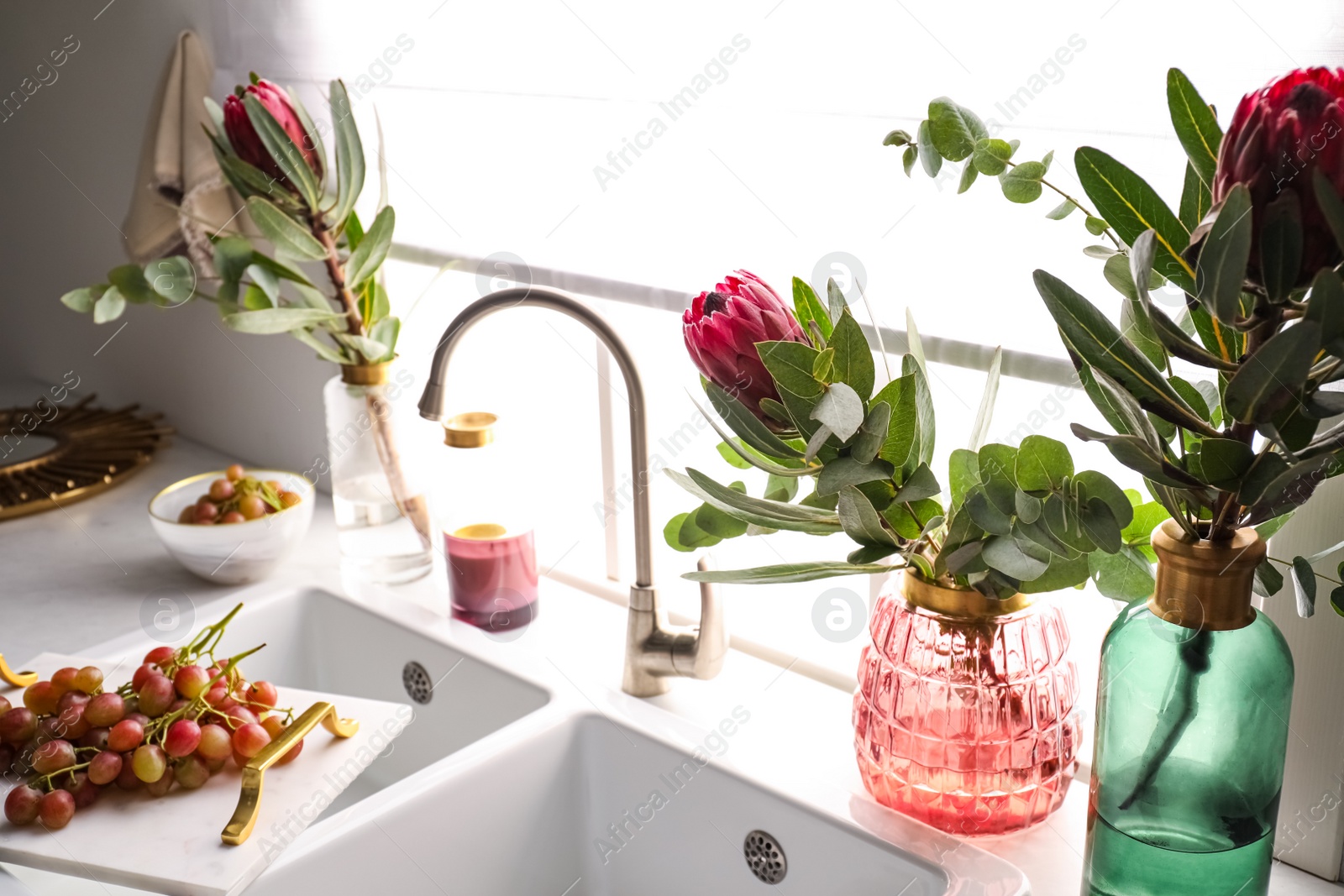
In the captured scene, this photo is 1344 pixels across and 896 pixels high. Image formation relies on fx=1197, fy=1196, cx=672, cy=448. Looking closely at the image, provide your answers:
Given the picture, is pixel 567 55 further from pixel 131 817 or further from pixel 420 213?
pixel 131 817

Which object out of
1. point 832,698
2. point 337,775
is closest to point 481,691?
point 337,775

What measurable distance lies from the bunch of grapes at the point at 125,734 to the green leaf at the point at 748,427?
18.9 inches

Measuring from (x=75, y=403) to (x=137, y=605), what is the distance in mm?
845

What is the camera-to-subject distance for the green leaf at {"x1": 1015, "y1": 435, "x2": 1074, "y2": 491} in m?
0.63

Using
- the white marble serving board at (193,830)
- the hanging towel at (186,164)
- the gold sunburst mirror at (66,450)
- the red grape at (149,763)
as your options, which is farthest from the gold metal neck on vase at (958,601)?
the gold sunburst mirror at (66,450)

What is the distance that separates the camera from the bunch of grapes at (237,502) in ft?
4.21

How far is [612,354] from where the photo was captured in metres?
1.01

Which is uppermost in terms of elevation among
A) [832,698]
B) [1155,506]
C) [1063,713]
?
[1155,506]

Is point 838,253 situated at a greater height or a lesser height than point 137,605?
greater

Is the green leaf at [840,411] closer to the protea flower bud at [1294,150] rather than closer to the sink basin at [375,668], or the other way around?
the protea flower bud at [1294,150]

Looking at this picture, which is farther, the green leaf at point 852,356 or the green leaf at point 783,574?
the green leaf at point 783,574

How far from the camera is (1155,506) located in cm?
72

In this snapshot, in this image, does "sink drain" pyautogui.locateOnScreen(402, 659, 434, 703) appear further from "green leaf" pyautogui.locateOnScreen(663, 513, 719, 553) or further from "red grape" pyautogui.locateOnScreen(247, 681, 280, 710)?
"green leaf" pyautogui.locateOnScreen(663, 513, 719, 553)

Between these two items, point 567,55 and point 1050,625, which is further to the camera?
point 567,55
